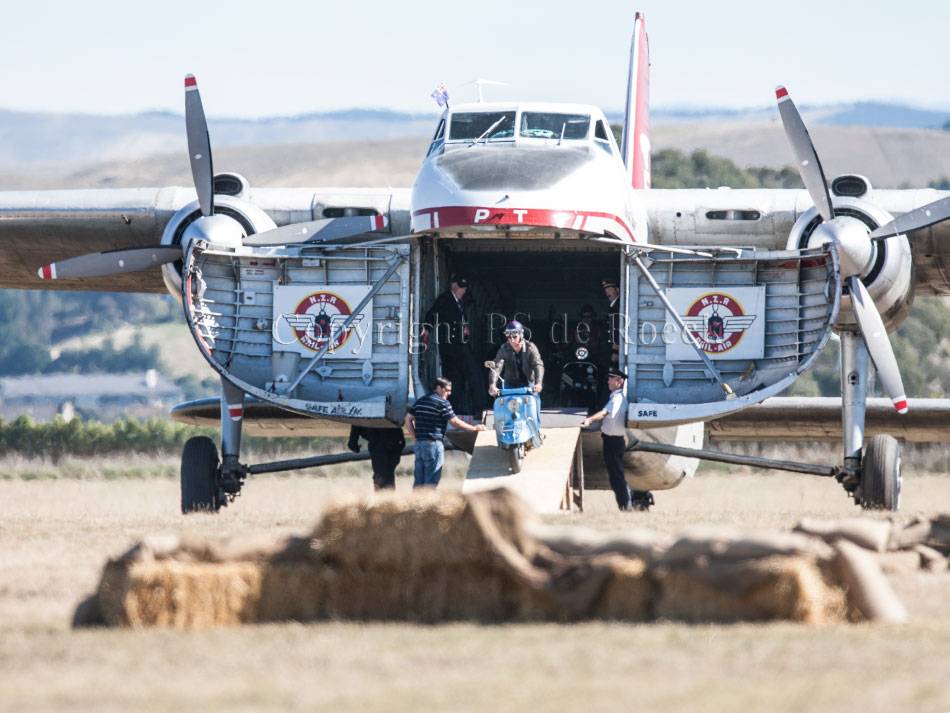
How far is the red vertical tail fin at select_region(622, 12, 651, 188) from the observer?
21.4 meters

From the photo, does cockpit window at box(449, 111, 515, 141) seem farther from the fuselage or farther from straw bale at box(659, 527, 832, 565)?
straw bale at box(659, 527, 832, 565)

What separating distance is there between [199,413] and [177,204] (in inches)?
142

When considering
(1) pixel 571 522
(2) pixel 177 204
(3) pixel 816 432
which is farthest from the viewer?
(3) pixel 816 432

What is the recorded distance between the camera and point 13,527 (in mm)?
13117

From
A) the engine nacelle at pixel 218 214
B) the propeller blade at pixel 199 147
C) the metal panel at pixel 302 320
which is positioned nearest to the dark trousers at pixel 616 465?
the metal panel at pixel 302 320

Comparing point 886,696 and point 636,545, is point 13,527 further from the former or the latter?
point 886,696

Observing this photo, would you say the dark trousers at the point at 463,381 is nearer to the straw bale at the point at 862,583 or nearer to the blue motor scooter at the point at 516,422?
the blue motor scooter at the point at 516,422

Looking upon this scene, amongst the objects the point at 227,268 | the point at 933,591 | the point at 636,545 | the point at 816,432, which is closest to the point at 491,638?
the point at 636,545

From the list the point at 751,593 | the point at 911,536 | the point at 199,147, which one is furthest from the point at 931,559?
the point at 199,147

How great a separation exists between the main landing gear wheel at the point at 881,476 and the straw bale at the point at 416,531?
8620mm

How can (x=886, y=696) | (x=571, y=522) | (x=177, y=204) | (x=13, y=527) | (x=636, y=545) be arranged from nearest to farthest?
(x=886, y=696), (x=636, y=545), (x=571, y=522), (x=13, y=527), (x=177, y=204)

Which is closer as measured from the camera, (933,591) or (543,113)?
(933,591)

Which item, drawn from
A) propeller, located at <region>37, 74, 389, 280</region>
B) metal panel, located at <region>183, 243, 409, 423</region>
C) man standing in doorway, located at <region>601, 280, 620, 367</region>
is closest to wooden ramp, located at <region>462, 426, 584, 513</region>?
man standing in doorway, located at <region>601, 280, 620, 367</region>

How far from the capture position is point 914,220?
15438mm
